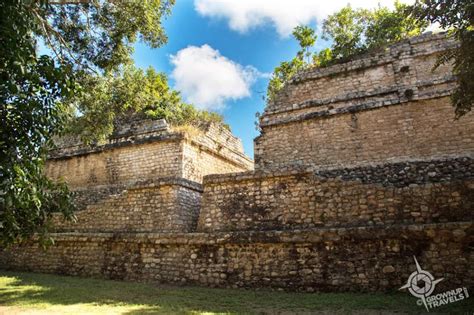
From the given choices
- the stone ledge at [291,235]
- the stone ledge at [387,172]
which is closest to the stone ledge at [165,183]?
the stone ledge at [291,235]

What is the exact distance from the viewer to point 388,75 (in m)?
11.4

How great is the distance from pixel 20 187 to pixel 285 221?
5.42 metres

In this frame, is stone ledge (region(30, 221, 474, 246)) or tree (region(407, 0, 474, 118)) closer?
tree (region(407, 0, 474, 118))

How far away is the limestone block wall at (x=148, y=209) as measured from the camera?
9344 mm

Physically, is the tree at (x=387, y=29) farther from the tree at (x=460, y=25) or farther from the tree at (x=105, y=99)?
the tree at (x=105, y=99)

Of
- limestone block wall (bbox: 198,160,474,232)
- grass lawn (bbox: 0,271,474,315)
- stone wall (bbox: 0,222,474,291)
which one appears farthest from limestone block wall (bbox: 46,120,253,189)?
grass lawn (bbox: 0,271,474,315)

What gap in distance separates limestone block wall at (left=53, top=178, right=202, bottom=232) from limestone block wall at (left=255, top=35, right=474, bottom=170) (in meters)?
2.70

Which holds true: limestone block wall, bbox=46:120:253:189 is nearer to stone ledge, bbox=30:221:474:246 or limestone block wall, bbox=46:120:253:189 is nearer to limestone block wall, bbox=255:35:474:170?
limestone block wall, bbox=255:35:474:170

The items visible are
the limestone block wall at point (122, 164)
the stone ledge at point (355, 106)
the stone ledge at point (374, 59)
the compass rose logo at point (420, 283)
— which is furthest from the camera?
the limestone block wall at point (122, 164)

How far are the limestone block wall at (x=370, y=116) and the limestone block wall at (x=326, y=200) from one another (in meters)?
1.84

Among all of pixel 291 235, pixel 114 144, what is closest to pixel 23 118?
pixel 291 235

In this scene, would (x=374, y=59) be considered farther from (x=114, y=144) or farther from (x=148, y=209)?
(x=114, y=144)

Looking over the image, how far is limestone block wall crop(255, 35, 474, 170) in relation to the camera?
30.5ft

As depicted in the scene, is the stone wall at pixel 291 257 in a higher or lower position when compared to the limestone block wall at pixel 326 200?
lower
